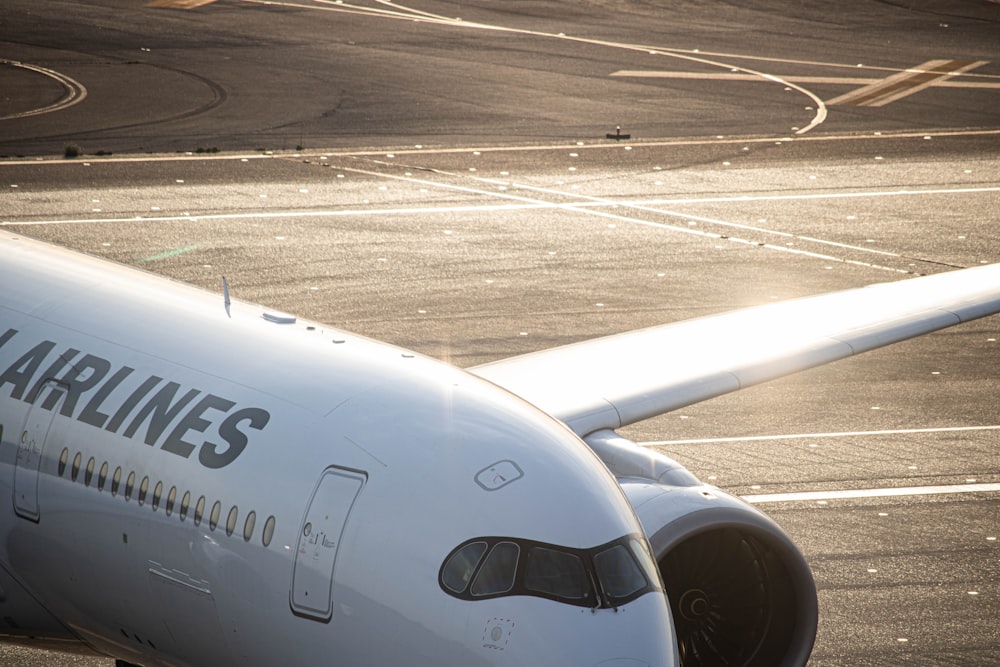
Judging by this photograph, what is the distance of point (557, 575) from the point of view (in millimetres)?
9898

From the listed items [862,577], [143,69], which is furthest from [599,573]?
[143,69]

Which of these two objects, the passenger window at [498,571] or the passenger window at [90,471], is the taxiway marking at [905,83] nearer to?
the passenger window at [90,471]

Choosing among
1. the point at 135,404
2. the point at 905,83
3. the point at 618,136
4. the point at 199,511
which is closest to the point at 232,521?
the point at 199,511

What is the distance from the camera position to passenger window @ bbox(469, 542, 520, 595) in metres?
9.80

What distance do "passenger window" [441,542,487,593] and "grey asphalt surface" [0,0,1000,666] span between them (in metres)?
7.27

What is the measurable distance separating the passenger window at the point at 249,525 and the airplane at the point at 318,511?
0.5 inches

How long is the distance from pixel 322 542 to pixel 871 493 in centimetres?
1195

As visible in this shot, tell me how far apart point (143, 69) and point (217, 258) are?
20824 mm

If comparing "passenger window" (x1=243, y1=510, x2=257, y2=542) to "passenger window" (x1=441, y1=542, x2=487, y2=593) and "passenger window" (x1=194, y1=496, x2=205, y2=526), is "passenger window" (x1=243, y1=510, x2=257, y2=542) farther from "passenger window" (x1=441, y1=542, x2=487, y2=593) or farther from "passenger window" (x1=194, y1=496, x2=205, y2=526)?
"passenger window" (x1=441, y1=542, x2=487, y2=593)

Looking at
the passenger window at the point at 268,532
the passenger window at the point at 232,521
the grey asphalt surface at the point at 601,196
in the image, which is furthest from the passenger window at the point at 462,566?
the grey asphalt surface at the point at 601,196

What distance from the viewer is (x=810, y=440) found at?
72.7 feet

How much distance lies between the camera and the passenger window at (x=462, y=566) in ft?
32.2

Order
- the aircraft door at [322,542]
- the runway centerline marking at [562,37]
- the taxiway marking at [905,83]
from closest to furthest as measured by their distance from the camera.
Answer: the aircraft door at [322,542], the taxiway marking at [905,83], the runway centerline marking at [562,37]

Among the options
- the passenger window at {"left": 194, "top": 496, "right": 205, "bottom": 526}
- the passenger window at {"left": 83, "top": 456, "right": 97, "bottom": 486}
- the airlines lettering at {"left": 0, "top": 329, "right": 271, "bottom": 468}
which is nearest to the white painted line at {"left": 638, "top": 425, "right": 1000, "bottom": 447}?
the airlines lettering at {"left": 0, "top": 329, "right": 271, "bottom": 468}
